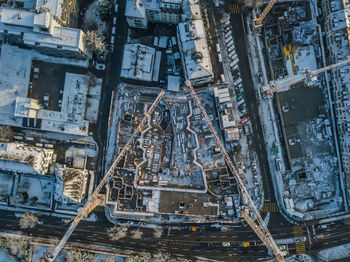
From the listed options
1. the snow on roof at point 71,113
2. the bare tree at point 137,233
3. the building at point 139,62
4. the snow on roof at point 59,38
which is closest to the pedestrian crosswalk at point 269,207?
the bare tree at point 137,233

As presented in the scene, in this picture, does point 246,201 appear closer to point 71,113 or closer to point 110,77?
point 110,77

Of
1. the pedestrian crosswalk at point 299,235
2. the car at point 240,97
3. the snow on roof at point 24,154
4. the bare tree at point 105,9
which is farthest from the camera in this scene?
the car at point 240,97

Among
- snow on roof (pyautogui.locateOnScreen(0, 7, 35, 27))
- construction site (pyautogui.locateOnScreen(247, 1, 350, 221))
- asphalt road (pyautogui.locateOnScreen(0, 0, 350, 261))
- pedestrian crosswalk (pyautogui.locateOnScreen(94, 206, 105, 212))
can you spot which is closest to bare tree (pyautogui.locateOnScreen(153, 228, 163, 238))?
asphalt road (pyautogui.locateOnScreen(0, 0, 350, 261))

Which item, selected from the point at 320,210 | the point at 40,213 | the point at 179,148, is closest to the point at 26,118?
the point at 40,213

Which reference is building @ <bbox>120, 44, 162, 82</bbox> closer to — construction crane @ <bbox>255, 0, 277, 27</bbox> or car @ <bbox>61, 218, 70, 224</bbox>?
construction crane @ <bbox>255, 0, 277, 27</bbox>

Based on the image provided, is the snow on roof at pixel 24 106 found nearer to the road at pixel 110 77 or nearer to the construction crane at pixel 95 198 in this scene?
the road at pixel 110 77
